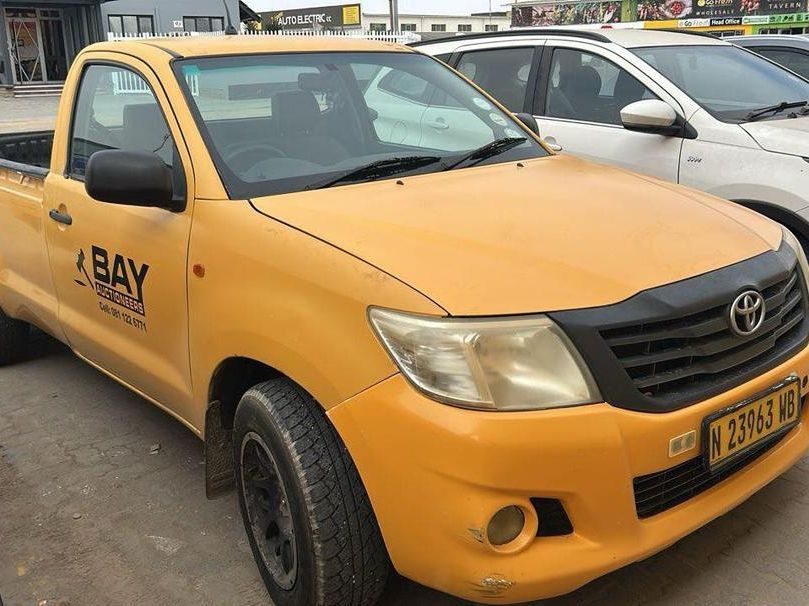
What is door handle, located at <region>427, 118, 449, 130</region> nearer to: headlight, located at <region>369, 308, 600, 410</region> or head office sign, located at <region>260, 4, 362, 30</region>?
headlight, located at <region>369, 308, 600, 410</region>

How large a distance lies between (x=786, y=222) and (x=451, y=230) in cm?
273

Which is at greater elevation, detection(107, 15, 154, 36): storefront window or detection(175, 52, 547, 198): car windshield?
detection(107, 15, 154, 36): storefront window

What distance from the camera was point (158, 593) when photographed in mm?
2635

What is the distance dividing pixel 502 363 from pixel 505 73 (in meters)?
4.17

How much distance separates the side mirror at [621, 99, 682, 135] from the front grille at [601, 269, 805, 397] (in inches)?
99.9

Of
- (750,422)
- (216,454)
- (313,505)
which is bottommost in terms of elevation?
(216,454)

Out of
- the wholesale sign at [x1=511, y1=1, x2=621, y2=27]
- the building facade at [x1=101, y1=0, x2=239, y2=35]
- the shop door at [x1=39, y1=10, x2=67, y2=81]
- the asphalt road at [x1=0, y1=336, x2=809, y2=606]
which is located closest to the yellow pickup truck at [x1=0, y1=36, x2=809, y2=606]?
the asphalt road at [x1=0, y1=336, x2=809, y2=606]

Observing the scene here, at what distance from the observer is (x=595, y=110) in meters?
5.21

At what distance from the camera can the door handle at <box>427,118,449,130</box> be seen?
3358mm

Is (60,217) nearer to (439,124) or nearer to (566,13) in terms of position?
(439,124)

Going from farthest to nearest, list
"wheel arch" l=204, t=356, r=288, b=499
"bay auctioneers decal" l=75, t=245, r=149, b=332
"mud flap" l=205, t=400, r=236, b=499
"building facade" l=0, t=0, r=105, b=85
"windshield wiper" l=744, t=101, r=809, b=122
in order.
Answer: "building facade" l=0, t=0, r=105, b=85 < "windshield wiper" l=744, t=101, r=809, b=122 < "bay auctioneers decal" l=75, t=245, r=149, b=332 < "mud flap" l=205, t=400, r=236, b=499 < "wheel arch" l=204, t=356, r=288, b=499

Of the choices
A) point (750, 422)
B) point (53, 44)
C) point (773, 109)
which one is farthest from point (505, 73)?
point (53, 44)

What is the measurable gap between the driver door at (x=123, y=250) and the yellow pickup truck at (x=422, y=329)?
0.05 feet

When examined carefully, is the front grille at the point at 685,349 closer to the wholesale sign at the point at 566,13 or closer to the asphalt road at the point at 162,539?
the asphalt road at the point at 162,539
